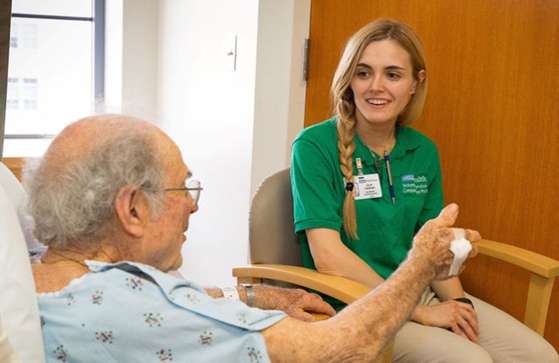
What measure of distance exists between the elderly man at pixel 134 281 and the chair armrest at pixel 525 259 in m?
0.82

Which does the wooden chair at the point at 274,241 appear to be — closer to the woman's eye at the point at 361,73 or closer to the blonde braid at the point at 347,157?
the blonde braid at the point at 347,157

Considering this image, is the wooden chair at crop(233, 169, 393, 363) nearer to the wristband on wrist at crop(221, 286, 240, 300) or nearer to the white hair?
the wristband on wrist at crop(221, 286, 240, 300)

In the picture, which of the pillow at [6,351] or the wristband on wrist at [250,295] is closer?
the pillow at [6,351]

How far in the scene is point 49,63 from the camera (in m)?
4.14

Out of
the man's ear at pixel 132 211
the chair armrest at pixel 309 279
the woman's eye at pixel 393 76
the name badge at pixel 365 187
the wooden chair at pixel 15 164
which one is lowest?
the chair armrest at pixel 309 279

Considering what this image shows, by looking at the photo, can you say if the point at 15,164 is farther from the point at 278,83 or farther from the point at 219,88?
the point at 219,88

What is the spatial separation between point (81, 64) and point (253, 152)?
76.4 inches

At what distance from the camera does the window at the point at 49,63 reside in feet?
13.4

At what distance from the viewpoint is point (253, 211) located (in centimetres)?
202

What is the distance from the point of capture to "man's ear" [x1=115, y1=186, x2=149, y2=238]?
1.19 metres

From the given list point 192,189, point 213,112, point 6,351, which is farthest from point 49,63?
point 6,351

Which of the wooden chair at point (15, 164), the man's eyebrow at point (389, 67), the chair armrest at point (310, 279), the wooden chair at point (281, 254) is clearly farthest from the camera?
the man's eyebrow at point (389, 67)

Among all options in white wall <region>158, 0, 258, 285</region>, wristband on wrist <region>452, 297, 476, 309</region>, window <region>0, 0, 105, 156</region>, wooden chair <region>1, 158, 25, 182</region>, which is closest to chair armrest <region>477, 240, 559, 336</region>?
wristband on wrist <region>452, 297, 476, 309</region>

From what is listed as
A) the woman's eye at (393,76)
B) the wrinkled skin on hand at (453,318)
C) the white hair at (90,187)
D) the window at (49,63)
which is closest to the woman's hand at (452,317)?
the wrinkled skin on hand at (453,318)
